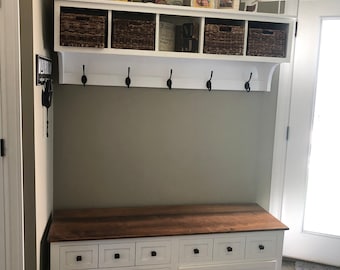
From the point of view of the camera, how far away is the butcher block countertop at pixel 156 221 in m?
2.10

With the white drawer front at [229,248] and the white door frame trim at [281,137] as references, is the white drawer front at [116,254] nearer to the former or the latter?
the white drawer front at [229,248]

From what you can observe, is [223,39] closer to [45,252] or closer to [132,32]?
[132,32]

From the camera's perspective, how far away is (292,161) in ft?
9.34

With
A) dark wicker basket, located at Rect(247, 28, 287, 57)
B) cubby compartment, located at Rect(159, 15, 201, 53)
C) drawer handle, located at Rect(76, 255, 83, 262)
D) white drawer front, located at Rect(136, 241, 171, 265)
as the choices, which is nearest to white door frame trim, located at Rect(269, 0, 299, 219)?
dark wicker basket, located at Rect(247, 28, 287, 57)

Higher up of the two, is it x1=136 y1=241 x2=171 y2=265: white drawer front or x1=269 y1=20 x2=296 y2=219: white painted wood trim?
x1=269 y1=20 x2=296 y2=219: white painted wood trim

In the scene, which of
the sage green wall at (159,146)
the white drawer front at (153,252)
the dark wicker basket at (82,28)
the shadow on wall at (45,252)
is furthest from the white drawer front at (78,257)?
the dark wicker basket at (82,28)

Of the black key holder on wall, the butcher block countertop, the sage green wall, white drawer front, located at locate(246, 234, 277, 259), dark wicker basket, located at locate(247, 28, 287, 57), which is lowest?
white drawer front, located at locate(246, 234, 277, 259)

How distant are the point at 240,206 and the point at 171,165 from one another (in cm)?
58

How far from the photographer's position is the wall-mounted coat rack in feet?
7.48

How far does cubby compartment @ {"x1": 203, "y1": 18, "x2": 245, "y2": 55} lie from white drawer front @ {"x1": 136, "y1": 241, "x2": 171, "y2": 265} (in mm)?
1175

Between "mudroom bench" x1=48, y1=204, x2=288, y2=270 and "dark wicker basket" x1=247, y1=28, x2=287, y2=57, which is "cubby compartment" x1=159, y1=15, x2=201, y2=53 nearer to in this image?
"dark wicker basket" x1=247, y1=28, x2=287, y2=57

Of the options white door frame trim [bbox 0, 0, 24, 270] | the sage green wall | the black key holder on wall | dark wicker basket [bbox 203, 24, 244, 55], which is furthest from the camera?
the sage green wall

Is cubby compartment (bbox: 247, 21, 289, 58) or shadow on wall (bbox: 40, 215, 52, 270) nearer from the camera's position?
shadow on wall (bbox: 40, 215, 52, 270)

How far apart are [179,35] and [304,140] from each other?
1291 millimetres
